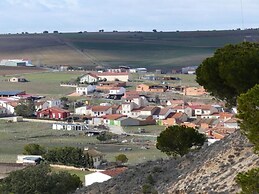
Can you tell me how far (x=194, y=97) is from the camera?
67.5 meters

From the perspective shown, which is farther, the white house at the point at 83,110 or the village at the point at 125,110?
the white house at the point at 83,110

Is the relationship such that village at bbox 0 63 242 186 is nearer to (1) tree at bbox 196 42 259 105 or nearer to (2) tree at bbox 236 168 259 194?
(1) tree at bbox 196 42 259 105

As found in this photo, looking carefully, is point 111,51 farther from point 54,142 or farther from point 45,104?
point 54,142

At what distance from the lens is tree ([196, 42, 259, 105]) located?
53.7ft

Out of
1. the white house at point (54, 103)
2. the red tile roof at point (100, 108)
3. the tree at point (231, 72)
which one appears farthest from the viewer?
the white house at point (54, 103)

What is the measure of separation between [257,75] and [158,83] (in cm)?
6398

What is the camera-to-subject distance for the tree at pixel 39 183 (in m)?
21.3

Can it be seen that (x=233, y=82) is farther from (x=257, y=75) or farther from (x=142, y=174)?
(x=142, y=174)

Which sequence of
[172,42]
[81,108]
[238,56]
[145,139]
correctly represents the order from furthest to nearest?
[172,42] → [81,108] → [145,139] → [238,56]

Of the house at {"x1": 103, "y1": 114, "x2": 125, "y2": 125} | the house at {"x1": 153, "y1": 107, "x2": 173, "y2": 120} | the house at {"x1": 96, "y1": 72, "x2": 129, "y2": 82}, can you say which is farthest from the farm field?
the house at {"x1": 96, "y1": 72, "x2": 129, "y2": 82}

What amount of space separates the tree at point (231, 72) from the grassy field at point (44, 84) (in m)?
54.9

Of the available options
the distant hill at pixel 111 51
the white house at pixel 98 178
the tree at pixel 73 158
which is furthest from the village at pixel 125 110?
the distant hill at pixel 111 51

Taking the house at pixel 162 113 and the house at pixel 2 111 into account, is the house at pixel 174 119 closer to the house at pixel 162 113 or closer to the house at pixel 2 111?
the house at pixel 162 113

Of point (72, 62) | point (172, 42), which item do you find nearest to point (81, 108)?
point (72, 62)
